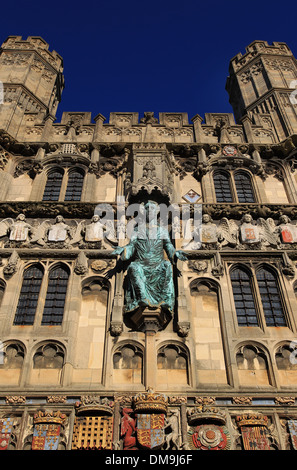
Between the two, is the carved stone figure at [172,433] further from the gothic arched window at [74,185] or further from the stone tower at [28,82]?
the stone tower at [28,82]

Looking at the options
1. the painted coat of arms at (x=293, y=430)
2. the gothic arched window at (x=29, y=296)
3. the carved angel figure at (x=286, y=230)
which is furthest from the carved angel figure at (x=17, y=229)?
the painted coat of arms at (x=293, y=430)

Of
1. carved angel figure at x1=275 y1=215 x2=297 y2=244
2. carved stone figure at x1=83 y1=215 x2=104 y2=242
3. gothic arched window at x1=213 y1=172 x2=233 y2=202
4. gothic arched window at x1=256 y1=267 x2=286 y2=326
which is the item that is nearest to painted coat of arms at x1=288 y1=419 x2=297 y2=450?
gothic arched window at x1=256 y1=267 x2=286 y2=326

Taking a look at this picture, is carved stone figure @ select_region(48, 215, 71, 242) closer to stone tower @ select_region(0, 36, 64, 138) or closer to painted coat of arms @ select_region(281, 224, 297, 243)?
stone tower @ select_region(0, 36, 64, 138)

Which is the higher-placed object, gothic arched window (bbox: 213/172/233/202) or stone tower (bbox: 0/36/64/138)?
stone tower (bbox: 0/36/64/138)

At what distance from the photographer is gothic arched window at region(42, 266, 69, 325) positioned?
37.7ft

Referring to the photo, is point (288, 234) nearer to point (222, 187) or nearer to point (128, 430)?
point (222, 187)

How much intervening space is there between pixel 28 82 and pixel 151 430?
16.1m

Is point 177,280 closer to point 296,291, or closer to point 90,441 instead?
point 296,291

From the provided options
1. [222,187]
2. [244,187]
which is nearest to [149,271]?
[222,187]

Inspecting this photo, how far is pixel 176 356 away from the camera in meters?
10.7

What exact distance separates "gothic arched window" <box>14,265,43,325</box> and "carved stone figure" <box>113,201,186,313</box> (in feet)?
7.86

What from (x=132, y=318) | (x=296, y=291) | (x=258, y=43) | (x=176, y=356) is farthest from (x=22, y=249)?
(x=258, y=43)
